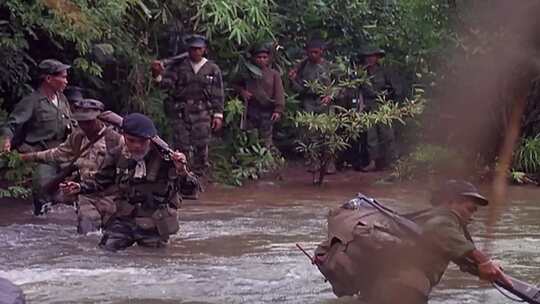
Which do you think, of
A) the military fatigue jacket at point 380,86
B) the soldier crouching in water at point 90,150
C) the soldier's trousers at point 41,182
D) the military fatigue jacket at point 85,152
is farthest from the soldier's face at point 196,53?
the soldier crouching in water at point 90,150

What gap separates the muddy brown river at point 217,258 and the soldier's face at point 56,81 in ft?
4.19

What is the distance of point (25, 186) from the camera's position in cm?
1262

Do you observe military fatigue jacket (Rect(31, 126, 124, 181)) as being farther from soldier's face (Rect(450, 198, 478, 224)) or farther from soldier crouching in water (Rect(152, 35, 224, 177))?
soldier's face (Rect(450, 198, 478, 224))

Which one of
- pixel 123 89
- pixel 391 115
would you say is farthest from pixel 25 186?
pixel 391 115

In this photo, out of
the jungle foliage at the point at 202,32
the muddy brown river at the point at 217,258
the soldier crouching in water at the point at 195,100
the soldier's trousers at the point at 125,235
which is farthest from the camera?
the soldier crouching in water at the point at 195,100

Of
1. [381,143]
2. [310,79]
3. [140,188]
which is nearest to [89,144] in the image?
[140,188]

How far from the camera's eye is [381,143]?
16.3 meters

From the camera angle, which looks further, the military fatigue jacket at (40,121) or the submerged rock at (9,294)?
the military fatigue jacket at (40,121)

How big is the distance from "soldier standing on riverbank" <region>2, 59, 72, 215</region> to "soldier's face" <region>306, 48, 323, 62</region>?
16.4 ft

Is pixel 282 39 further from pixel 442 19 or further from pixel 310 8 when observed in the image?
pixel 442 19

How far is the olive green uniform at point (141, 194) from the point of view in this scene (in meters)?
8.91

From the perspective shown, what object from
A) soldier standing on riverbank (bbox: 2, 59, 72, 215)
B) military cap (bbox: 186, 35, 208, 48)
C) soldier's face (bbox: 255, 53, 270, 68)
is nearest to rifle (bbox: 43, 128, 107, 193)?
soldier standing on riverbank (bbox: 2, 59, 72, 215)

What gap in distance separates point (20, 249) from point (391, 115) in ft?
21.4

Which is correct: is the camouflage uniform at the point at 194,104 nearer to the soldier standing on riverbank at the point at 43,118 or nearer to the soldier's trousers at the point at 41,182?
the soldier standing on riverbank at the point at 43,118
